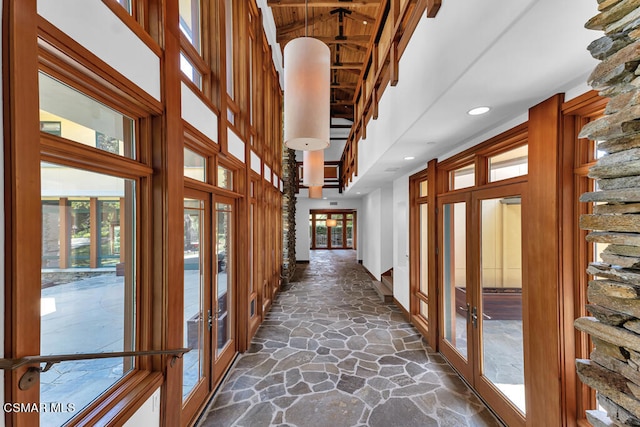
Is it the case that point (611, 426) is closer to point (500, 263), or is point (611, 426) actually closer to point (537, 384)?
point (537, 384)

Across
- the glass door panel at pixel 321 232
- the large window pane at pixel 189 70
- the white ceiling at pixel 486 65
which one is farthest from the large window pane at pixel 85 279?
the glass door panel at pixel 321 232

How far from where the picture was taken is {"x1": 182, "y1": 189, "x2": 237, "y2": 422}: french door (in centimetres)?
248

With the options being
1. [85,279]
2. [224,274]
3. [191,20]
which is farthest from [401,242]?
[85,279]

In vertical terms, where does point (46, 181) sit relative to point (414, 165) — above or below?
below

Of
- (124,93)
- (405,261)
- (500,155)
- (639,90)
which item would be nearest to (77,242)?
(124,93)

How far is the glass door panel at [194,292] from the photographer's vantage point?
2.47 metres

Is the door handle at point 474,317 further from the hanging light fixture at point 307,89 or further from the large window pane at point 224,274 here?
the large window pane at point 224,274

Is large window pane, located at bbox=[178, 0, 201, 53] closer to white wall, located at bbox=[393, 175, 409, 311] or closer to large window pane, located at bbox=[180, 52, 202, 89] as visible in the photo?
large window pane, located at bbox=[180, 52, 202, 89]

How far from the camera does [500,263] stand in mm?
3029

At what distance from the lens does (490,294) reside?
296 cm

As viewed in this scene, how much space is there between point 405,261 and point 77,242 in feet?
16.8

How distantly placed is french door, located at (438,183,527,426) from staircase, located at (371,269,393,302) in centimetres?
251

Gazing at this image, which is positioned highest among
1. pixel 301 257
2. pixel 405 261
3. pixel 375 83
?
pixel 375 83

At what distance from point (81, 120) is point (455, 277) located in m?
3.98
